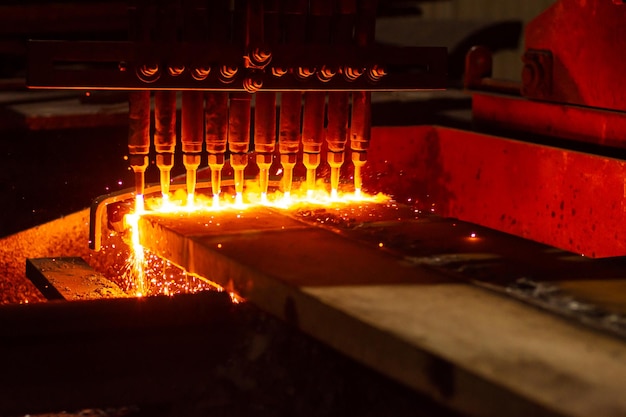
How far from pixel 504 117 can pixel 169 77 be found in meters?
2.02

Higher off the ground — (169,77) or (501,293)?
(169,77)

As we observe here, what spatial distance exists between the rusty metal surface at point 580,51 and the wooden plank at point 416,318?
4.14 feet

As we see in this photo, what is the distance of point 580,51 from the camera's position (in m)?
3.57

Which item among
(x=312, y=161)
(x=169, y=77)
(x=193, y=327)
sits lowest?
(x=193, y=327)

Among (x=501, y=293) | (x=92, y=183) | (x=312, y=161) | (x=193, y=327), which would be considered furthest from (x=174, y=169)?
(x=501, y=293)

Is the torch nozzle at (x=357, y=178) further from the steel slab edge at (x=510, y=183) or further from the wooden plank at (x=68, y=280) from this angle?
the steel slab edge at (x=510, y=183)

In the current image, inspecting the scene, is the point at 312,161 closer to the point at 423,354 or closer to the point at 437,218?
the point at 437,218

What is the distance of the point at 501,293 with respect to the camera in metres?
1.93

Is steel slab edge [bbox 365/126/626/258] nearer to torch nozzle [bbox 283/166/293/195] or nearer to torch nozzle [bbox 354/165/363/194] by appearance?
torch nozzle [bbox 354/165/363/194]

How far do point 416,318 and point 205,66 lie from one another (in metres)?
1.14

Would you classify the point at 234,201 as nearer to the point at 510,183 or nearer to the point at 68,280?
the point at 68,280

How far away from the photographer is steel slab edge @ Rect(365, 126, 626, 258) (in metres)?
3.51

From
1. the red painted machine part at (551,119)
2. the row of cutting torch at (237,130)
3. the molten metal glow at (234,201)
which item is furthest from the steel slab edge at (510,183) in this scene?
the row of cutting torch at (237,130)

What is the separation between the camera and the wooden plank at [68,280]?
3117mm
